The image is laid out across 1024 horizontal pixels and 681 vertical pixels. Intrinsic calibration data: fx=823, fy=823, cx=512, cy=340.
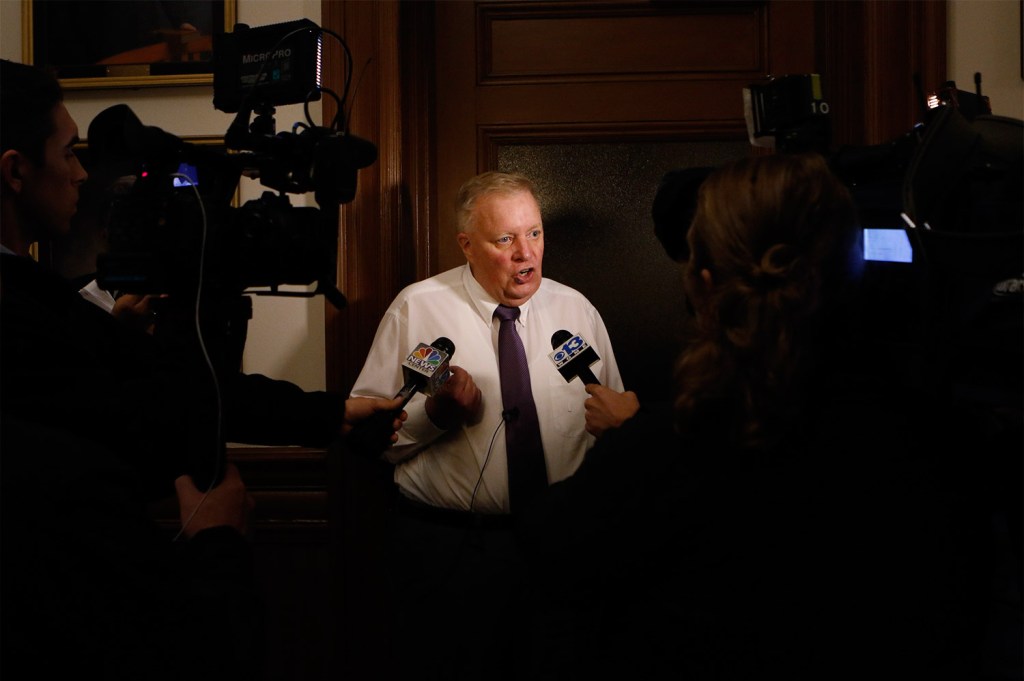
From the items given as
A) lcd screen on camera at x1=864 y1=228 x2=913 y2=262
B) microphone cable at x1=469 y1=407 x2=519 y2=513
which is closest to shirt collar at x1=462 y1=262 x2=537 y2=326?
microphone cable at x1=469 y1=407 x2=519 y2=513

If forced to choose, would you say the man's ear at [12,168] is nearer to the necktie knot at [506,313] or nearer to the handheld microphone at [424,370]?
the handheld microphone at [424,370]

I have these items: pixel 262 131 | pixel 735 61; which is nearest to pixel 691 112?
pixel 735 61

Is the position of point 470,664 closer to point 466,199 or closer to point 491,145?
point 466,199

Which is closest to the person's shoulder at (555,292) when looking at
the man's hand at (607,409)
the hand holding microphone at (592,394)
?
the hand holding microphone at (592,394)

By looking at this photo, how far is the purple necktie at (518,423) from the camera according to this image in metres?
2.12

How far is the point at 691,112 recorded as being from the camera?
2627mm

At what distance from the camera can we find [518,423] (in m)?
2.17

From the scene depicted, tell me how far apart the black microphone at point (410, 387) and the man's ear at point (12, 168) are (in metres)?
0.79

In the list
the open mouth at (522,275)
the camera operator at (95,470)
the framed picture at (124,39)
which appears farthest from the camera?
the framed picture at (124,39)

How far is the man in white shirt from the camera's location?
2.07m

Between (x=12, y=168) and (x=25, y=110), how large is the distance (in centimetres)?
10

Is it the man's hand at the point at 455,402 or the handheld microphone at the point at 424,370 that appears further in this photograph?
the man's hand at the point at 455,402

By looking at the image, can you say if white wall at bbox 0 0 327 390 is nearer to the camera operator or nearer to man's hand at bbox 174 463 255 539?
the camera operator

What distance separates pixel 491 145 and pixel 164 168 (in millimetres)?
1506
